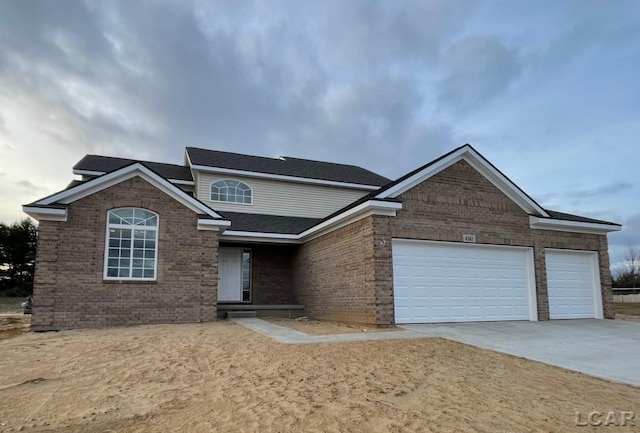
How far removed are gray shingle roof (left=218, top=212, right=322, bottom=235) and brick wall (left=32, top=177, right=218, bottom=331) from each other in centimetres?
277

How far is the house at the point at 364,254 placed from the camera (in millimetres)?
12297

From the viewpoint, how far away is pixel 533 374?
6.79 m

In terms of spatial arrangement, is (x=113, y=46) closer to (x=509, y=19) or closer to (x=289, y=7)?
(x=289, y=7)

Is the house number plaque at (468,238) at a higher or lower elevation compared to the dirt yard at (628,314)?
higher

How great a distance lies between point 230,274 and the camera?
17.5 m

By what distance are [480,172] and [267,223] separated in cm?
859

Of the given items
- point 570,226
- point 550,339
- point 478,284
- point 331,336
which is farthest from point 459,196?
point 331,336

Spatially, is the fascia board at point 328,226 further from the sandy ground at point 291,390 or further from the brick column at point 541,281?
the brick column at point 541,281

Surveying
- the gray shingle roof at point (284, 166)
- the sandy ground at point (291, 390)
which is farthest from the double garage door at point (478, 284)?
the gray shingle roof at point (284, 166)

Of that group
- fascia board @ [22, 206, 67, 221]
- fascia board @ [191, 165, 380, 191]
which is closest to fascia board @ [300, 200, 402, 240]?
fascia board @ [191, 165, 380, 191]

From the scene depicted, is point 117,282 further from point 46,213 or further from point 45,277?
point 46,213

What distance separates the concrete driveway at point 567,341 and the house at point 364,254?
0.99 meters

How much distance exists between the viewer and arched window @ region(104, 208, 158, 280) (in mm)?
13062

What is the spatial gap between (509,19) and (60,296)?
49.3ft
